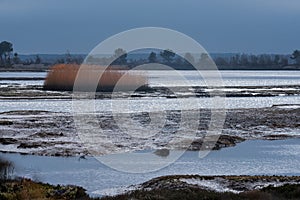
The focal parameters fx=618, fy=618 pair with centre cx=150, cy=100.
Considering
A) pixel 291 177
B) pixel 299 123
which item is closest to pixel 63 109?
pixel 299 123

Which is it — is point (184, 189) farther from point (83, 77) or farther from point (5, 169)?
point (83, 77)

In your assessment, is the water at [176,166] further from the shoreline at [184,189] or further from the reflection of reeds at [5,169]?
the shoreline at [184,189]

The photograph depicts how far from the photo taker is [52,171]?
2367 centimetres

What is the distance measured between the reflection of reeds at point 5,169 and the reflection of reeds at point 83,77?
5402 centimetres

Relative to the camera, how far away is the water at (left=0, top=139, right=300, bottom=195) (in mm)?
21898

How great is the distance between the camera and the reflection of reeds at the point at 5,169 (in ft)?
69.7

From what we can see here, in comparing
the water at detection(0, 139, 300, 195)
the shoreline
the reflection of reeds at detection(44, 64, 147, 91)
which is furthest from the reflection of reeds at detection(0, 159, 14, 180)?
the reflection of reeds at detection(44, 64, 147, 91)

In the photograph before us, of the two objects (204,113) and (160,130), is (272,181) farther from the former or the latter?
(204,113)

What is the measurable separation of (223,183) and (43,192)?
6069 millimetres

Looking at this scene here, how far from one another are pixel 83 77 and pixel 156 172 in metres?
56.2

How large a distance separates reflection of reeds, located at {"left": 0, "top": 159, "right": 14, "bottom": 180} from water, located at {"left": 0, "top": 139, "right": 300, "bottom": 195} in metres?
0.31

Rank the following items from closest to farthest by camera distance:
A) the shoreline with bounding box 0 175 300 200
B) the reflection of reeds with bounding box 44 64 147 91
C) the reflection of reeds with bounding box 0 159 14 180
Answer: the shoreline with bounding box 0 175 300 200
the reflection of reeds with bounding box 0 159 14 180
the reflection of reeds with bounding box 44 64 147 91

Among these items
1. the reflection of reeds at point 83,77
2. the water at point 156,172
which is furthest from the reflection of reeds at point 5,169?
the reflection of reeds at point 83,77

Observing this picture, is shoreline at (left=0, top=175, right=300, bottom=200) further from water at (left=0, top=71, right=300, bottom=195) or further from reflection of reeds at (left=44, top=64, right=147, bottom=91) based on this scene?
reflection of reeds at (left=44, top=64, right=147, bottom=91)
